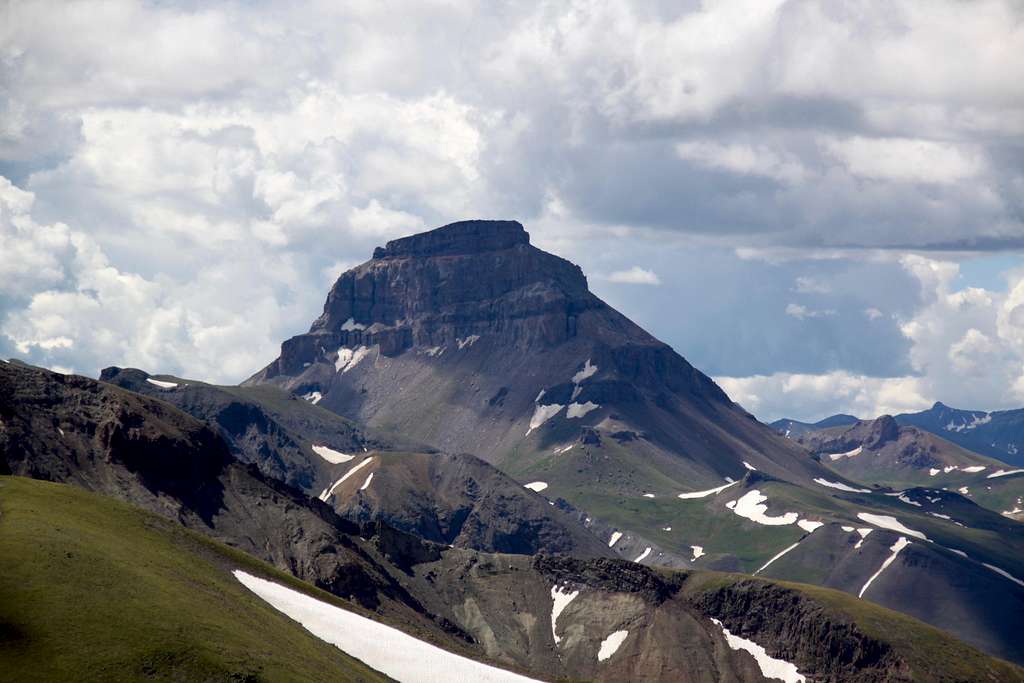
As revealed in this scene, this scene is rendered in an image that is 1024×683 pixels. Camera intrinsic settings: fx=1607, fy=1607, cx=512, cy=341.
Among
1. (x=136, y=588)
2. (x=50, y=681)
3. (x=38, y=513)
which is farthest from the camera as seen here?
(x=38, y=513)

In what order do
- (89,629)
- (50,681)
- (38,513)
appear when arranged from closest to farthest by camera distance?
(50,681), (89,629), (38,513)

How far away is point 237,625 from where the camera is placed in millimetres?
181000

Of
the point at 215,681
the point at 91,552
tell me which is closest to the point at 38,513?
the point at 91,552

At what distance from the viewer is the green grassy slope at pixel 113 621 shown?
504 ft

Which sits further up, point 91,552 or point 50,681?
point 91,552

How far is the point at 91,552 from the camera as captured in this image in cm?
18088

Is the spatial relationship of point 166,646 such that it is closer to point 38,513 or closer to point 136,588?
point 136,588

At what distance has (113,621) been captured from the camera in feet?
534

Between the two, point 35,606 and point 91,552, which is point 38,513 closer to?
point 91,552

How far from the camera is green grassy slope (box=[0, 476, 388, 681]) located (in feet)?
504

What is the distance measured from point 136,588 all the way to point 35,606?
1731 centimetres

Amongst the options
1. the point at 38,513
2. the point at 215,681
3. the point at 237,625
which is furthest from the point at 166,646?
the point at 38,513

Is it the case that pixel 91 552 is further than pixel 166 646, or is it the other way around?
pixel 91 552

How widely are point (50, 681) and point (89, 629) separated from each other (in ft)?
38.1
